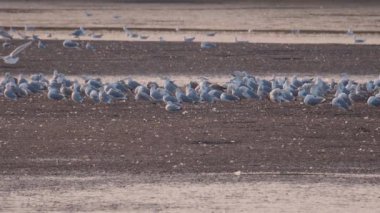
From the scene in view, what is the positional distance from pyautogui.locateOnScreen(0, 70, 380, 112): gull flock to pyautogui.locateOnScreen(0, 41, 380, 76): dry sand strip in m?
4.14

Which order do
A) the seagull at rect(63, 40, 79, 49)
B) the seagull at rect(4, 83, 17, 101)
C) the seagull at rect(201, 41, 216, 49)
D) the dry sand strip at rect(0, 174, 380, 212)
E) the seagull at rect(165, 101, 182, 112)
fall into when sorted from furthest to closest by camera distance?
the seagull at rect(201, 41, 216, 49)
the seagull at rect(63, 40, 79, 49)
the seagull at rect(4, 83, 17, 101)
the seagull at rect(165, 101, 182, 112)
the dry sand strip at rect(0, 174, 380, 212)

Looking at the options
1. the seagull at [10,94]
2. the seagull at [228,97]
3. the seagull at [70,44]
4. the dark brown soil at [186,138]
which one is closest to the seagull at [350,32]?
the seagull at [70,44]

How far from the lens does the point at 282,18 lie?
40844mm

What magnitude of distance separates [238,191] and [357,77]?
39.7ft

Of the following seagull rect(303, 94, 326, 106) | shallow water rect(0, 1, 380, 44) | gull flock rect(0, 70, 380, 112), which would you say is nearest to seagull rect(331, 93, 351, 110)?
gull flock rect(0, 70, 380, 112)

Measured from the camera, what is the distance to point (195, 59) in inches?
1017

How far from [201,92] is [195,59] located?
27.5 ft

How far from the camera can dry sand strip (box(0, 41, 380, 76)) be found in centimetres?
2359

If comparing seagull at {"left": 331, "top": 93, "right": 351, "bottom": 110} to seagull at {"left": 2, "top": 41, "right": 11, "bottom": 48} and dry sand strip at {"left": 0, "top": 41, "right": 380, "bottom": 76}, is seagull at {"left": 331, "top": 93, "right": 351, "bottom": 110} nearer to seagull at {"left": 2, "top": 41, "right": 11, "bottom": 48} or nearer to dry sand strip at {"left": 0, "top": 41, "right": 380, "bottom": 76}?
dry sand strip at {"left": 0, "top": 41, "right": 380, "bottom": 76}

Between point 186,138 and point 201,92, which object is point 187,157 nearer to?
point 186,138

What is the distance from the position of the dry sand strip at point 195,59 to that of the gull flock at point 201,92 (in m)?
4.14

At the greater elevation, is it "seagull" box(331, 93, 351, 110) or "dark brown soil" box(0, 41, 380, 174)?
"seagull" box(331, 93, 351, 110)

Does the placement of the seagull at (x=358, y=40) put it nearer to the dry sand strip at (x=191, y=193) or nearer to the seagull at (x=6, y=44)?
the seagull at (x=6, y=44)

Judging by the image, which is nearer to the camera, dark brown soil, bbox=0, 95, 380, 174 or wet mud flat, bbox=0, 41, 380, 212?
wet mud flat, bbox=0, 41, 380, 212
